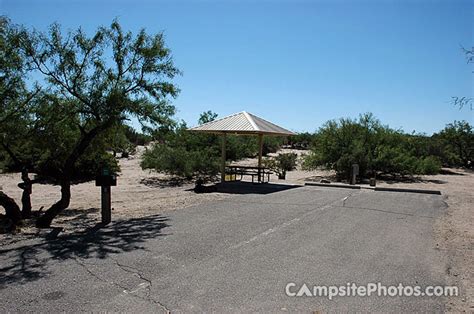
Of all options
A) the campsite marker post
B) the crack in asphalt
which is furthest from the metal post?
the crack in asphalt

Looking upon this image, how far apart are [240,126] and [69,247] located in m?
11.7

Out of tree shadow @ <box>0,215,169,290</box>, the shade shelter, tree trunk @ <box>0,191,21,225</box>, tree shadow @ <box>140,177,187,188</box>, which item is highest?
the shade shelter

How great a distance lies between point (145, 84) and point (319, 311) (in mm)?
7691

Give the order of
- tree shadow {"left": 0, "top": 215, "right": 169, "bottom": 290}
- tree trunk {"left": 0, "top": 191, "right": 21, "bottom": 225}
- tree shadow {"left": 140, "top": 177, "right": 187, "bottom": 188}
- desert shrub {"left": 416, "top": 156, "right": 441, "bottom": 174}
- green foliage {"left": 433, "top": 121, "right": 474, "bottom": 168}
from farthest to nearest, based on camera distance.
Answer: green foliage {"left": 433, "top": 121, "right": 474, "bottom": 168} → desert shrub {"left": 416, "top": 156, "right": 441, "bottom": 174} → tree shadow {"left": 140, "top": 177, "right": 187, "bottom": 188} → tree trunk {"left": 0, "top": 191, "right": 21, "bottom": 225} → tree shadow {"left": 0, "top": 215, "right": 169, "bottom": 290}

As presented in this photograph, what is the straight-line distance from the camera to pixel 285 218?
9516mm

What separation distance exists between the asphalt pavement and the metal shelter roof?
24.4 feet

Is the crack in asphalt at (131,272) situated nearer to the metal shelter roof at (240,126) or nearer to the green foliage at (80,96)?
the green foliage at (80,96)

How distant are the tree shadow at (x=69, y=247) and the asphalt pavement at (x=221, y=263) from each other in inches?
0.7

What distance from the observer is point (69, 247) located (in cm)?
653

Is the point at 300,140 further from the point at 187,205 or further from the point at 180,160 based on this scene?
the point at 187,205

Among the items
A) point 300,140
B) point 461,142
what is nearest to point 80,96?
point 461,142

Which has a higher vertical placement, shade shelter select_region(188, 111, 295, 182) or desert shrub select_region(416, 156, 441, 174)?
shade shelter select_region(188, 111, 295, 182)

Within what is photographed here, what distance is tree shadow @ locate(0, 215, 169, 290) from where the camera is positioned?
17.3ft

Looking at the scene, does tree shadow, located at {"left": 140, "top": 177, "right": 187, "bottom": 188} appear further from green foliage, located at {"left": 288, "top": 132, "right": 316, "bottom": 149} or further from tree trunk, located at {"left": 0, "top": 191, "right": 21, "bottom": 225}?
green foliage, located at {"left": 288, "top": 132, "right": 316, "bottom": 149}
